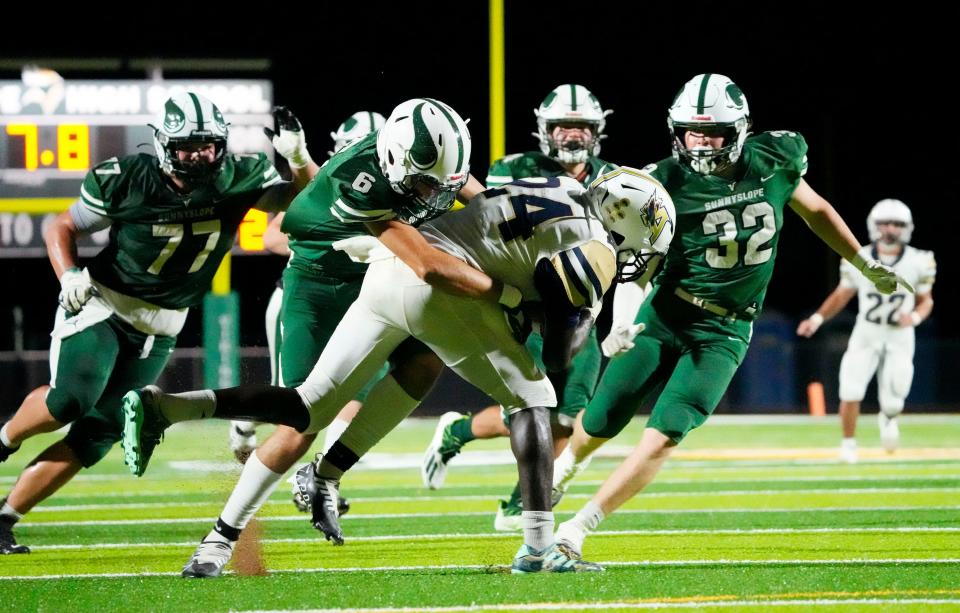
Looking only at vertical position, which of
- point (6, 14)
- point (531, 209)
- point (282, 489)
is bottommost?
point (282, 489)

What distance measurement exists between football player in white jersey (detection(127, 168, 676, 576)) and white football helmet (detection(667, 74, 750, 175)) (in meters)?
0.80

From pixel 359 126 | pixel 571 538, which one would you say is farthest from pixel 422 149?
Result: pixel 359 126

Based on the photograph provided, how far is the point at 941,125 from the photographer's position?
72.1 ft

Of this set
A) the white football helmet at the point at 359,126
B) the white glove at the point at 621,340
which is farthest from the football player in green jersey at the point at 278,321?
the white glove at the point at 621,340

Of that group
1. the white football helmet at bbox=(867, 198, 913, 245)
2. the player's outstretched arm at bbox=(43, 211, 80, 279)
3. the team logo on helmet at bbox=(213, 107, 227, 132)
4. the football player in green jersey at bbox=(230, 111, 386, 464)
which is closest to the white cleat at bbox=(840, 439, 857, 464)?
the white football helmet at bbox=(867, 198, 913, 245)

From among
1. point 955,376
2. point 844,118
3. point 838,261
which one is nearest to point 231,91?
point 955,376

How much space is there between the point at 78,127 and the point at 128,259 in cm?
570

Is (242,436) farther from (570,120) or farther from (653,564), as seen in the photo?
(653,564)

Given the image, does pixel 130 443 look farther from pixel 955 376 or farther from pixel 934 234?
pixel 934 234

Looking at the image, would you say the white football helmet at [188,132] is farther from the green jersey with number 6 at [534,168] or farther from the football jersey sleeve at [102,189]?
the green jersey with number 6 at [534,168]

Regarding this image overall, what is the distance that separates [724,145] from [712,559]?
4.60 ft

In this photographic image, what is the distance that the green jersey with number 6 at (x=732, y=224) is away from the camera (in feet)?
17.1

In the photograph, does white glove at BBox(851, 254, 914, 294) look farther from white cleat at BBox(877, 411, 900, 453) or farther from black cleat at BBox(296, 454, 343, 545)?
white cleat at BBox(877, 411, 900, 453)

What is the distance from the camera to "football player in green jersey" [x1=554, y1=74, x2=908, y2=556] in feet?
16.8
